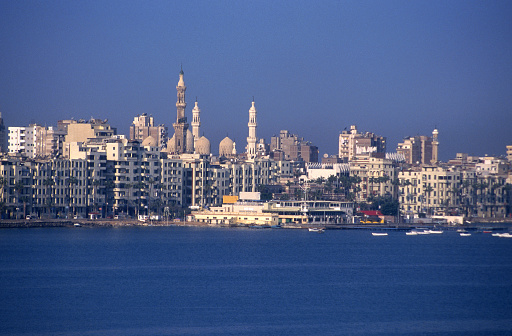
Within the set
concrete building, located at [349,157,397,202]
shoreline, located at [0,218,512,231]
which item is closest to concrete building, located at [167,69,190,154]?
concrete building, located at [349,157,397,202]

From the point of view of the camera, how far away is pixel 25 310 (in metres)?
46.9

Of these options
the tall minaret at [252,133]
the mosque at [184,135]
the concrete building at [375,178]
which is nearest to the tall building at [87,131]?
the mosque at [184,135]

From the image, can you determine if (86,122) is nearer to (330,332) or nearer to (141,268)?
(141,268)

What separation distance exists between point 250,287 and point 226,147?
350ft

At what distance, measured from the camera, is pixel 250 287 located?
55688 mm

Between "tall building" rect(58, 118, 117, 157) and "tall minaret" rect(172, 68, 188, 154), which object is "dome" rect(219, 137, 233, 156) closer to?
"tall minaret" rect(172, 68, 188, 154)

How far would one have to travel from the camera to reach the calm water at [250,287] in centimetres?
4406

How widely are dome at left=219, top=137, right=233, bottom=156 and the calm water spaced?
71.5 metres

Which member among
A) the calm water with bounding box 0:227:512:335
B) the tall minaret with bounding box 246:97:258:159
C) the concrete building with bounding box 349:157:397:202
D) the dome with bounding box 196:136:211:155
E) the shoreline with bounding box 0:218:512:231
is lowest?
the calm water with bounding box 0:227:512:335

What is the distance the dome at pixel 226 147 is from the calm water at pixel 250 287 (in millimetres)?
71458

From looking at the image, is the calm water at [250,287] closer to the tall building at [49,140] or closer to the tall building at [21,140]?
the tall building at [49,140]

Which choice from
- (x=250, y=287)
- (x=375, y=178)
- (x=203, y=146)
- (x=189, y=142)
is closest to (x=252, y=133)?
(x=203, y=146)

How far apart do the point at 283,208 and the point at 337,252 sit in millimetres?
38043

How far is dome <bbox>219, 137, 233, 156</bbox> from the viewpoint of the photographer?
16112cm
